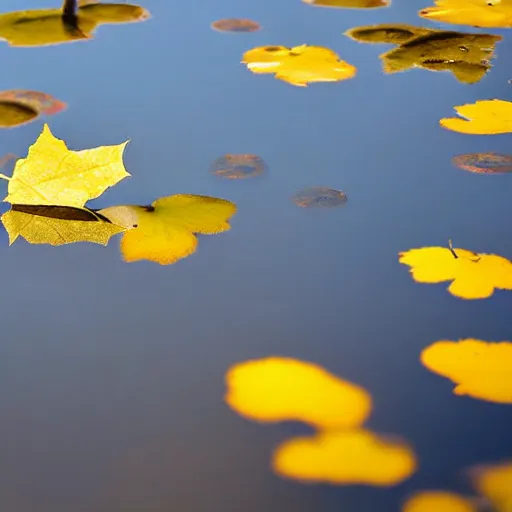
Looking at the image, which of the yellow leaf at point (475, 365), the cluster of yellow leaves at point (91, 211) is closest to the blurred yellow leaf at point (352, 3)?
the cluster of yellow leaves at point (91, 211)

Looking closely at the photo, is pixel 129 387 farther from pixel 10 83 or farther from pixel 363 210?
pixel 10 83

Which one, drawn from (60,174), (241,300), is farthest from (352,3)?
(241,300)

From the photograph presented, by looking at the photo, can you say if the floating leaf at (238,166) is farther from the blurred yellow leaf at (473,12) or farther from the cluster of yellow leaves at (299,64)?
the blurred yellow leaf at (473,12)

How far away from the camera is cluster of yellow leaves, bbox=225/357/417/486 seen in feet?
1.55

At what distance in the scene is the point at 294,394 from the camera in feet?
1.75

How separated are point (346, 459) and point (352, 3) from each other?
1.06 metres

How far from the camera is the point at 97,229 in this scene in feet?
2.34

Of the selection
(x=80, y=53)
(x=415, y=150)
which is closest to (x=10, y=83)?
(x=80, y=53)

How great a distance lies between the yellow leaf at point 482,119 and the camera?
0.90 m

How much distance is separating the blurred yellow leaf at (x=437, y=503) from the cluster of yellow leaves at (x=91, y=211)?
1.01 ft

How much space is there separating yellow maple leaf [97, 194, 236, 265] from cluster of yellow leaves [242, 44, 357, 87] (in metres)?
0.37

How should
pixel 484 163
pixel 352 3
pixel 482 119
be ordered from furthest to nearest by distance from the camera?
pixel 352 3 → pixel 482 119 → pixel 484 163

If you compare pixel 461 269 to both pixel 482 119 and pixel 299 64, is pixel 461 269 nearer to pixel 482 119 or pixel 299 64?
pixel 482 119

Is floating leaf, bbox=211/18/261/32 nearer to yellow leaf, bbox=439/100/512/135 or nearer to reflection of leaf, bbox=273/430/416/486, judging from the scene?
yellow leaf, bbox=439/100/512/135
